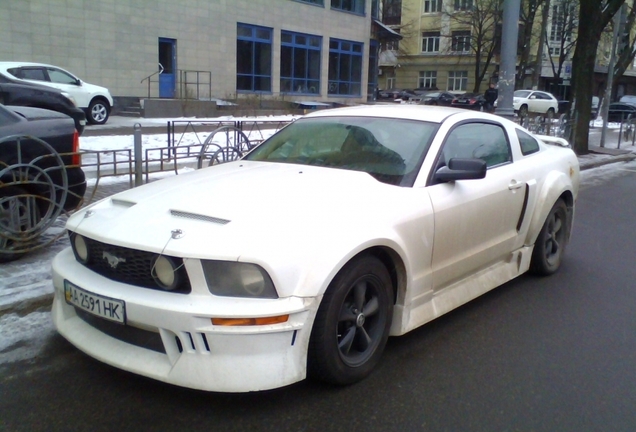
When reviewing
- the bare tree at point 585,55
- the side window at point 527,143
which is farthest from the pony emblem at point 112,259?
the bare tree at point 585,55

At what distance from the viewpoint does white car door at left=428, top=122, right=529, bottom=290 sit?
4328 millimetres

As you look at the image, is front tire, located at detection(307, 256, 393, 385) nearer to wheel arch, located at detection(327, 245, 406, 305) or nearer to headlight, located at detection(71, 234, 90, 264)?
wheel arch, located at detection(327, 245, 406, 305)

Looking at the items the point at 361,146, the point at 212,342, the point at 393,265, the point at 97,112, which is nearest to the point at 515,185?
the point at 361,146

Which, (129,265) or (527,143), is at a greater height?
(527,143)

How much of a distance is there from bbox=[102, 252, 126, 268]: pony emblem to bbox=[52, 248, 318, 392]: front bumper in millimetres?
156

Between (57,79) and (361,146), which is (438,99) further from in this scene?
(361,146)

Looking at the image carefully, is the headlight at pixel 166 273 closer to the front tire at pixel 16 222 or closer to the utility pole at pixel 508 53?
the front tire at pixel 16 222

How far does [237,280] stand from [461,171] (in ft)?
6.23

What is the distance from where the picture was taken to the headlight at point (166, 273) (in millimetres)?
3215

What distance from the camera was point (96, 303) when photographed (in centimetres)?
338

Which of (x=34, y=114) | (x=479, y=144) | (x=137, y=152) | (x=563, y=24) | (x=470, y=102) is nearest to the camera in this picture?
(x=479, y=144)

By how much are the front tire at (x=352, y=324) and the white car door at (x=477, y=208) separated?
61 centimetres

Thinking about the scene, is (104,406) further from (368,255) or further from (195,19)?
(195,19)

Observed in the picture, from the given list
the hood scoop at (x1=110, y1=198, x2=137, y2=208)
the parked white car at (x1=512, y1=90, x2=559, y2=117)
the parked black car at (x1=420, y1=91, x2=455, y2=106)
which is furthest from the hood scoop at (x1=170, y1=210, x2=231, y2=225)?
the parked black car at (x1=420, y1=91, x2=455, y2=106)
